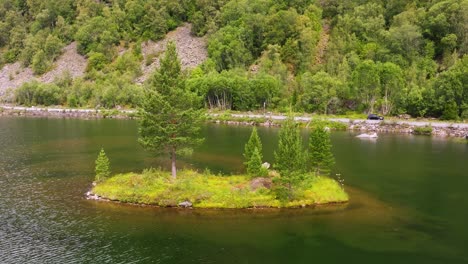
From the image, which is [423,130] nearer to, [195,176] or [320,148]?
[320,148]

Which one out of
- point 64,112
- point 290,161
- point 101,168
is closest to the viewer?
point 290,161

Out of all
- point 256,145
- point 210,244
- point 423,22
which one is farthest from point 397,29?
point 210,244

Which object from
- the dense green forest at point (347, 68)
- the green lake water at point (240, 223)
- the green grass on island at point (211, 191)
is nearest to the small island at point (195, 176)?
the green grass on island at point (211, 191)

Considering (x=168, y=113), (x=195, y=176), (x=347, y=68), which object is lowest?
(x=195, y=176)

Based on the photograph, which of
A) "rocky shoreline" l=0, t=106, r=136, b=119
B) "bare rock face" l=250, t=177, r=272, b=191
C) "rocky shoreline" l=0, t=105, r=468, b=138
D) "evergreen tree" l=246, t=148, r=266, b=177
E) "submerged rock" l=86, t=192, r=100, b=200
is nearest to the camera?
"bare rock face" l=250, t=177, r=272, b=191

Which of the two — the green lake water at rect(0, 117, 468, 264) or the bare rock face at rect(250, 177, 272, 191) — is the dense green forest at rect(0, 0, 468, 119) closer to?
the green lake water at rect(0, 117, 468, 264)

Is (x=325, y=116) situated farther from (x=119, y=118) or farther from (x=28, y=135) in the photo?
(x=28, y=135)

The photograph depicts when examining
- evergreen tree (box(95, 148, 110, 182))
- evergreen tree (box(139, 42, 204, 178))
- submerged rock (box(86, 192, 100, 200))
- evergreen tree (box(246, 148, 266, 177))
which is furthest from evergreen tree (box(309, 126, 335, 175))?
submerged rock (box(86, 192, 100, 200))

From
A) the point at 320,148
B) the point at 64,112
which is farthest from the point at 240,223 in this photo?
the point at 64,112
